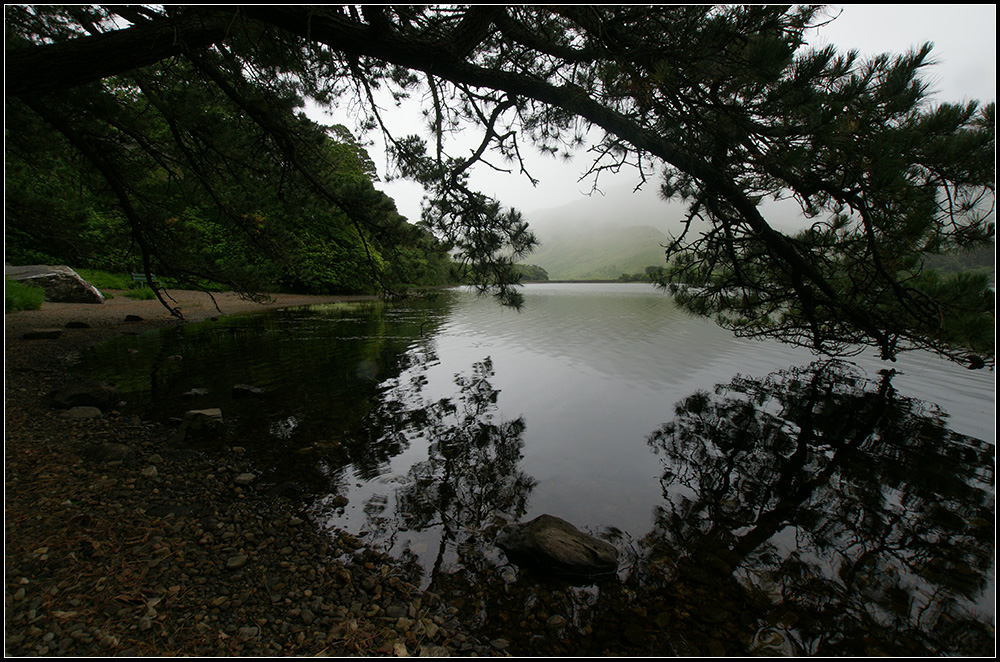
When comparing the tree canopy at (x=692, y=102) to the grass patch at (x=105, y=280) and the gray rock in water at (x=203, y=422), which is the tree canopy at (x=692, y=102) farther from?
the grass patch at (x=105, y=280)

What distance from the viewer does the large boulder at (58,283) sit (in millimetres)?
16094

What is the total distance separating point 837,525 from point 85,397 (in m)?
10.7

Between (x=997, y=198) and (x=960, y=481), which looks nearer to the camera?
(x=997, y=198)

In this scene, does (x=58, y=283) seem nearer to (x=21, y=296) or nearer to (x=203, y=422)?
(x=21, y=296)

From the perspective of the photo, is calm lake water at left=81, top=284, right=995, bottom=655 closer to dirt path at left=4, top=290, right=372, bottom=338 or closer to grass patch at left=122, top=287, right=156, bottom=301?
dirt path at left=4, top=290, right=372, bottom=338

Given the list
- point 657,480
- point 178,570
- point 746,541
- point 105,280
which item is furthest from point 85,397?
point 105,280

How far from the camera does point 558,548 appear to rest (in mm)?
3320

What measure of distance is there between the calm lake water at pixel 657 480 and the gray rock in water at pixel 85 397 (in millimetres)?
497

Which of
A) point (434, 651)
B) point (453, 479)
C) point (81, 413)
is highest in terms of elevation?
point (81, 413)

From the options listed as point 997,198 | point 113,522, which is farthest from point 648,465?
point 113,522

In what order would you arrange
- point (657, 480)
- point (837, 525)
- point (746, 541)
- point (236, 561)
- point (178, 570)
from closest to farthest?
point (178, 570)
point (236, 561)
point (746, 541)
point (837, 525)
point (657, 480)

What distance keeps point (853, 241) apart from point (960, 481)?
3.52 m

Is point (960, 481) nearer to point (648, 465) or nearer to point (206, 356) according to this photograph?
point (648, 465)

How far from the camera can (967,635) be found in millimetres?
Answer: 2791
